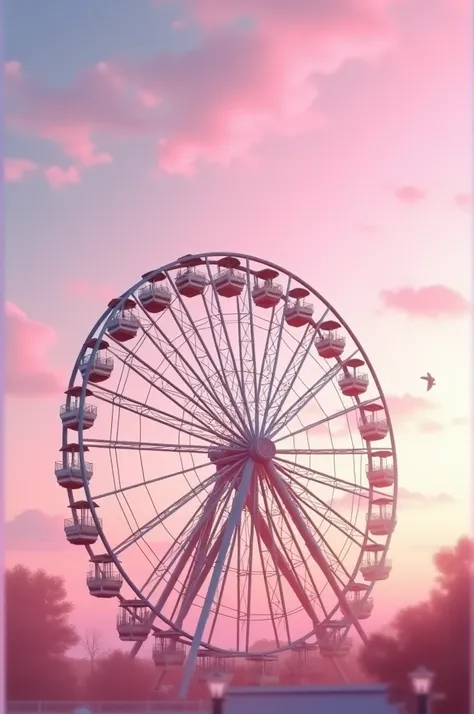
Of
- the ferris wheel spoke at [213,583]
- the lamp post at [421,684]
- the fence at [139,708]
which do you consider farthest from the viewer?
the ferris wheel spoke at [213,583]

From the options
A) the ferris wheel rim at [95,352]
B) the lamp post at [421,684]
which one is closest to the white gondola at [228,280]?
the ferris wheel rim at [95,352]

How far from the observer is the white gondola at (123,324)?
142 ft

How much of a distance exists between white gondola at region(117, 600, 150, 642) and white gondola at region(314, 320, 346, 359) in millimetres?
11940

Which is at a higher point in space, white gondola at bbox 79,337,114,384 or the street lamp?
white gondola at bbox 79,337,114,384

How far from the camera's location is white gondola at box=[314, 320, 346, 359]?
4947 centimetres

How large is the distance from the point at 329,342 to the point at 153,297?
7.68m

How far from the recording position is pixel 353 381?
1972 inches

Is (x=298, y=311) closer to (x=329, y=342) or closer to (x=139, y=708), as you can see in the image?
(x=329, y=342)

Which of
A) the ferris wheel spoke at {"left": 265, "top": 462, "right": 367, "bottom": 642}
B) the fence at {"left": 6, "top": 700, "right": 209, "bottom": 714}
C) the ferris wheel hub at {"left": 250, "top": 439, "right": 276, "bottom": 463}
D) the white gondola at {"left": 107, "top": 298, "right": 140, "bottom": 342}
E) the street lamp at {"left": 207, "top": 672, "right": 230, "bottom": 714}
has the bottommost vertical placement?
the fence at {"left": 6, "top": 700, "right": 209, "bottom": 714}

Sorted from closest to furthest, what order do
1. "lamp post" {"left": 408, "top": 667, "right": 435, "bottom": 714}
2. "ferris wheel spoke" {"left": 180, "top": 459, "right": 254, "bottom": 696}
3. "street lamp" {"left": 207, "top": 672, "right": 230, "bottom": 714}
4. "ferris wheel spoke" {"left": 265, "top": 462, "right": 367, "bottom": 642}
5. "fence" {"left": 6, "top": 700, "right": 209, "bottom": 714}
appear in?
"street lamp" {"left": 207, "top": 672, "right": 230, "bottom": 714} → "lamp post" {"left": 408, "top": 667, "right": 435, "bottom": 714} → "fence" {"left": 6, "top": 700, "right": 209, "bottom": 714} → "ferris wheel spoke" {"left": 180, "top": 459, "right": 254, "bottom": 696} → "ferris wheel spoke" {"left": 265, "top": 462, "right": 367, "bottom": 642}

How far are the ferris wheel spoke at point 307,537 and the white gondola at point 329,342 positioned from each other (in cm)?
643

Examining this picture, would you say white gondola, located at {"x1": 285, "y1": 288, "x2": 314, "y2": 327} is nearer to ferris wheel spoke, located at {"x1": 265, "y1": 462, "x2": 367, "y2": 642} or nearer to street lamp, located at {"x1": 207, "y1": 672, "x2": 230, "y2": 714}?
ferris wheel spoke, located at {"x1": 265, "y1": 462, "x2": 367, "y2": 642}

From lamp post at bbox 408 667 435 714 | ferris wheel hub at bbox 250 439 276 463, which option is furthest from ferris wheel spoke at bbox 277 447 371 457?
lamp post at bbox 408 667 435 714

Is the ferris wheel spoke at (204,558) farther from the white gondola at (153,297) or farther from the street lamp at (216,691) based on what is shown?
the street lamp at (216,691)
